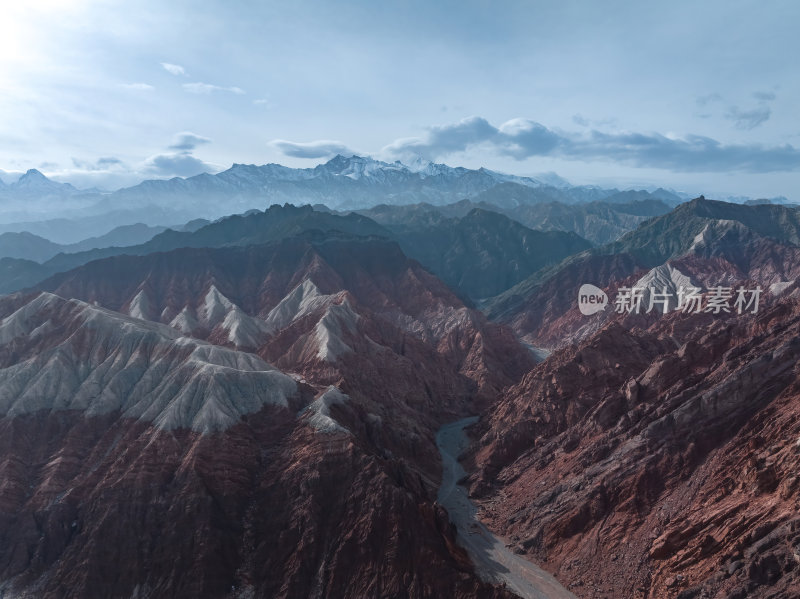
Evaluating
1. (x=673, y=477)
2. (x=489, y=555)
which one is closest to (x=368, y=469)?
(x=489, y=555)

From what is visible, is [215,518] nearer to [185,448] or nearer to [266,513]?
→ [266,513]

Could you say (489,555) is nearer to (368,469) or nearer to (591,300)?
(368,469)

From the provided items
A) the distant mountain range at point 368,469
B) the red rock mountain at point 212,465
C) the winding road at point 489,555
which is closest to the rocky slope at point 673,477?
the distant mountain range at point 368,469

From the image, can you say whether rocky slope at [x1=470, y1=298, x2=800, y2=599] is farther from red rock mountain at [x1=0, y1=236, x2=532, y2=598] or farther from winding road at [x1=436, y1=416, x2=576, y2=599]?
red rock mountain at [x1=0, y1=236, x2=532, y2=598]

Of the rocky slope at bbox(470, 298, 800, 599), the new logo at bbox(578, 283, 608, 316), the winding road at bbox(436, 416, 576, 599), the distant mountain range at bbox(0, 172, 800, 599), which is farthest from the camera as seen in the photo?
the new logo at bbox(578, 283, 608, 316)

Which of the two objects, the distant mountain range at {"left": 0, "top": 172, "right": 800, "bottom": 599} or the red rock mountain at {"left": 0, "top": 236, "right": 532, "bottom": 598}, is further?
the red rock mountain at {"left": 0, "top": 236, "right": 532, "bottom": 598}

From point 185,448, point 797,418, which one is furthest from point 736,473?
point 185,448

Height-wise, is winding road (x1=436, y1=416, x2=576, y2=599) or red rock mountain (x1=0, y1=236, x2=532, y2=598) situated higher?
red rock mountain (x1=0, y1=236, x2=532, y2=598)

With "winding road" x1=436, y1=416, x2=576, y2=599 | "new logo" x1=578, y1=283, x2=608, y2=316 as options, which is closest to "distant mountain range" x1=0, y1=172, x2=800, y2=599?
"winding road" x1=436, y1=416, x2=576, y2=599
